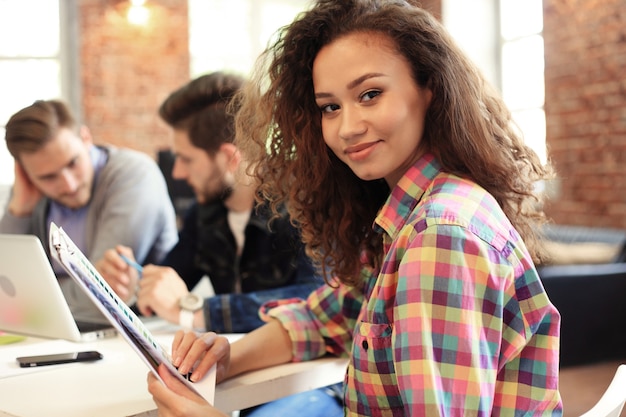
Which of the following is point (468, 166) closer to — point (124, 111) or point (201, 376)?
Answer: point (201, 376)

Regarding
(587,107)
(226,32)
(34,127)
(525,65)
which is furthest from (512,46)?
(34,127)

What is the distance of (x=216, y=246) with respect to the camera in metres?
2.00

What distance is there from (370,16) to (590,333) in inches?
102

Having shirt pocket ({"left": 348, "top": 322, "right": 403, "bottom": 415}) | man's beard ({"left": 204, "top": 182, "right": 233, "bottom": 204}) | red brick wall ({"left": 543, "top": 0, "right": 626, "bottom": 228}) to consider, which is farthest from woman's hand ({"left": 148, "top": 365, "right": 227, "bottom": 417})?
red brick wall ({"left": 543, "top": 0, "right": 626, "bottom": 228})

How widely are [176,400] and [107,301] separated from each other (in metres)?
0.19

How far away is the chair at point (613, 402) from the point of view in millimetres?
865

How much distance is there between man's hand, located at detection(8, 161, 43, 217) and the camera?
2242mm

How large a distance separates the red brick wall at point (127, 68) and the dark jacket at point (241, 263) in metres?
4.46

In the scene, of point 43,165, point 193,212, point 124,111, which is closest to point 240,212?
point 193,212

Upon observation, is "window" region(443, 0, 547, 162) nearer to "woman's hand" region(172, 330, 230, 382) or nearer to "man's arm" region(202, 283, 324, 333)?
"man's arm" region(202, 283, 324, 333)

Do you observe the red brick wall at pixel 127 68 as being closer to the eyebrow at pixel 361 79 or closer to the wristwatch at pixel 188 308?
the wristwatch at pixel 188 308

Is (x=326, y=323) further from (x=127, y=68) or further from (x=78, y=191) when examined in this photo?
(x=127, y=68)

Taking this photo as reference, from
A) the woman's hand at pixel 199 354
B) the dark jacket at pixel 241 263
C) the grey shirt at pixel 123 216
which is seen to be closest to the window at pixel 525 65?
the grey shirt at pixel 123 216

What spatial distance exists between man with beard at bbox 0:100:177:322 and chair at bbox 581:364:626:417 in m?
1.44
